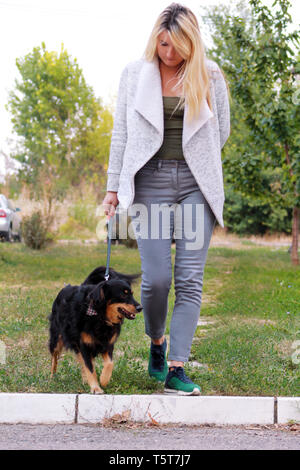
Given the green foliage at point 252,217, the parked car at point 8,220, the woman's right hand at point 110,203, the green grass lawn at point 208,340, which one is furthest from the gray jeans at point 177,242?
the green foliage at point 252,217

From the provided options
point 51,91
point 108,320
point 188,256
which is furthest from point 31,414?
point 51,91

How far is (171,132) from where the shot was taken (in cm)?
→ 347

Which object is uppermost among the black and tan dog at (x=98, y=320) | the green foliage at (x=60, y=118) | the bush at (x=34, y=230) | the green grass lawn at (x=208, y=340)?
the green foliage at (x=60, y=118)

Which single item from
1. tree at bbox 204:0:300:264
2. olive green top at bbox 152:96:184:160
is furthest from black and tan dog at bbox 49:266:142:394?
tree at bbox 204:0:300:264

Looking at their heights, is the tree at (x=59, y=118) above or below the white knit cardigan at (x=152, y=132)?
above

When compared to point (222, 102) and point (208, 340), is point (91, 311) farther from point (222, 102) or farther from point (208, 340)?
point (208, 340)

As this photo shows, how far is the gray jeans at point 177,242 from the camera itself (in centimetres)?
347

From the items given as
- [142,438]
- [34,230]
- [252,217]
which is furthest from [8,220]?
[142,438]

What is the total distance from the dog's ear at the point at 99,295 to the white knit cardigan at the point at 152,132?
0.53 metres

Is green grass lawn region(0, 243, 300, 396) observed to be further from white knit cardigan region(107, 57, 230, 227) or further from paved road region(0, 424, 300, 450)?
white knit cardigan region(107, 57, 230, 227)

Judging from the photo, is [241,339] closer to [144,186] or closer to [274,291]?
[144,186]

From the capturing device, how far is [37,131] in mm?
35781

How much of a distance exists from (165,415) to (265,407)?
1.76 feet

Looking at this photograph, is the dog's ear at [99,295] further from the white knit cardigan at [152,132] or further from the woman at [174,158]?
the white knit cardigan at [152,132]
